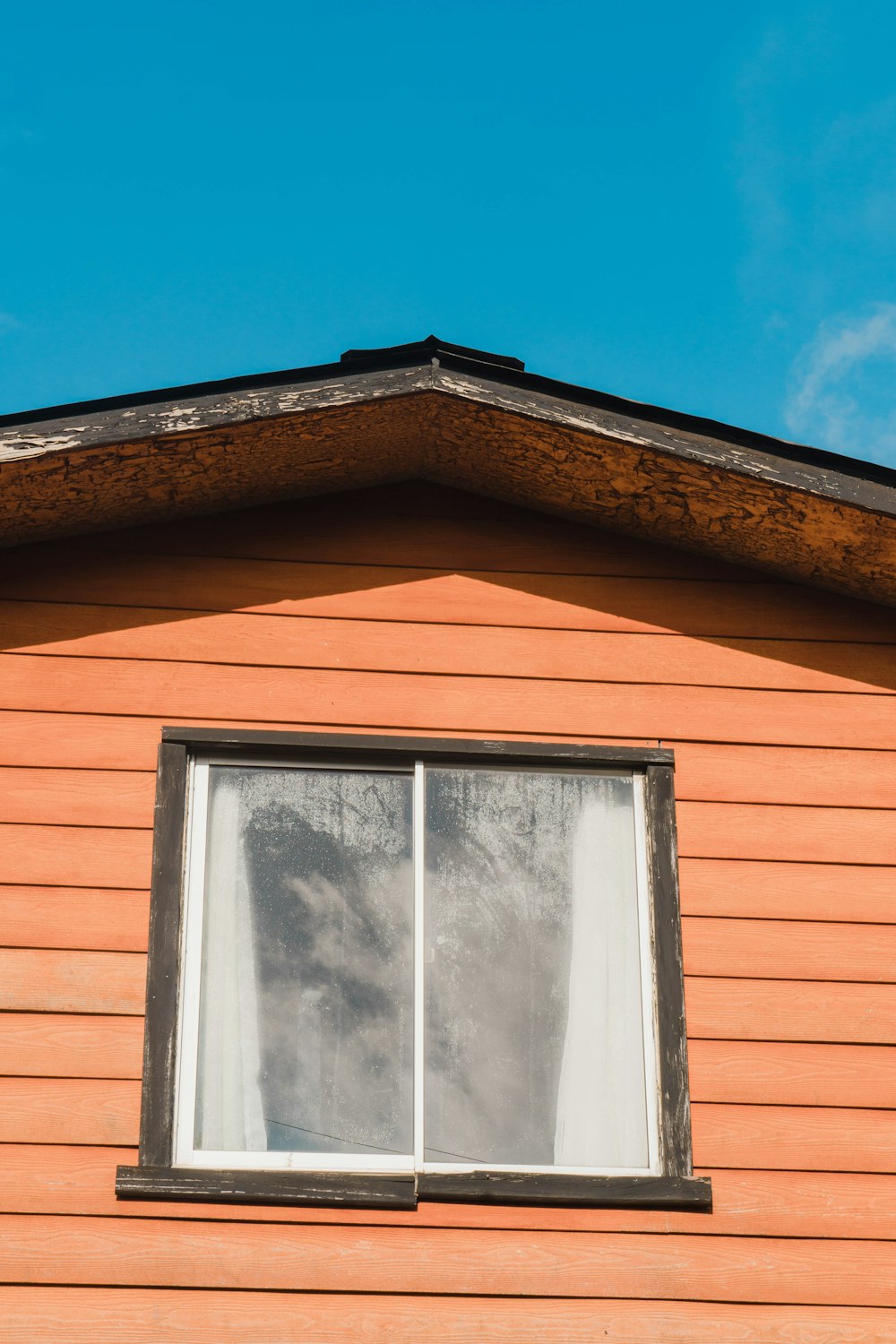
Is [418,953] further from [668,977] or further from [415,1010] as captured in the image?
[668,977]

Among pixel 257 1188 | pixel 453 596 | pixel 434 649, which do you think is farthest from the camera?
pixel 453 596

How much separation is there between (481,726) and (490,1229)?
1587 mm

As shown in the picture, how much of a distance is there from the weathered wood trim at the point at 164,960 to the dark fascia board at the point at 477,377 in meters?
1.11

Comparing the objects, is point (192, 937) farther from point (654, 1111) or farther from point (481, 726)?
point (654, 1111)

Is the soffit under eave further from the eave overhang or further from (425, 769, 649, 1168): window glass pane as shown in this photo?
(425, 769, 649, 1168): window glass pane

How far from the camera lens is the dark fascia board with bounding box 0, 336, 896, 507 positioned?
445 cm

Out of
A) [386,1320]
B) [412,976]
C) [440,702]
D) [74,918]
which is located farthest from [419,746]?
[386,1320]

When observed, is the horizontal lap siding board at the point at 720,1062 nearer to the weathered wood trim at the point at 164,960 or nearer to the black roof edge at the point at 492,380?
the weathered wood trim at the point at 164,960

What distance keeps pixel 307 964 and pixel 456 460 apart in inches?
72.2

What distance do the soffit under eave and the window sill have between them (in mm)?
2133

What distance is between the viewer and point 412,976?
4.47 metres

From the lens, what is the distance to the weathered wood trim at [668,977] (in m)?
4.27

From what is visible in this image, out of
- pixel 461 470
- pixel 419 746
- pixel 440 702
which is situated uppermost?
pixel 461 470

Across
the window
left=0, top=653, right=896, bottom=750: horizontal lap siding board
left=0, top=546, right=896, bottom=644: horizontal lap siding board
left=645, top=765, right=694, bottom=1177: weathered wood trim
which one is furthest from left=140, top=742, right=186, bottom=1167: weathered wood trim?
left=645, top=765, right=694, bottom=1177: weathered wood trim
